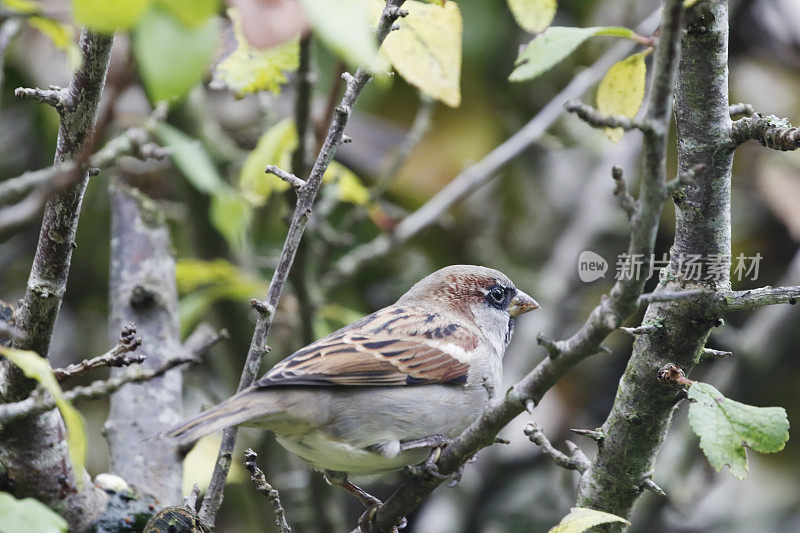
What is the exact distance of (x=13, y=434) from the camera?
2.15 m

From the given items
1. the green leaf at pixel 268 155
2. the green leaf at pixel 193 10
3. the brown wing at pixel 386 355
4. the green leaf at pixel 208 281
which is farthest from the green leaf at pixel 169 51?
the green leaf at pixel 208 281

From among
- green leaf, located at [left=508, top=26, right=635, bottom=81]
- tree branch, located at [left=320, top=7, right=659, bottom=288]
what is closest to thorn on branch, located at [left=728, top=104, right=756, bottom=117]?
green leaf, located at [left=508, top=26, right=635, bottom=81]

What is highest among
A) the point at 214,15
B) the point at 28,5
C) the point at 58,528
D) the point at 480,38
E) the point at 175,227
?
the point at 480,38

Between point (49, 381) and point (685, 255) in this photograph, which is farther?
point (685, 255)

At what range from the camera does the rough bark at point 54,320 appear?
1729mm

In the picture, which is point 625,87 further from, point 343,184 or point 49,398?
point 343,184

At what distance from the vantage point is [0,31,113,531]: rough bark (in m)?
1.73

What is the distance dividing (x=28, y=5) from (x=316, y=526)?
321 cm

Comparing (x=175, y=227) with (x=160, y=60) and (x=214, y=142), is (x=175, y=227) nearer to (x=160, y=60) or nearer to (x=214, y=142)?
(x=214, y=142)

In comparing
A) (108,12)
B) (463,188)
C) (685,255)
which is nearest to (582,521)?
(685,255)

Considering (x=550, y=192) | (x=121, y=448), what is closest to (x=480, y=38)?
(x=550, y=192)

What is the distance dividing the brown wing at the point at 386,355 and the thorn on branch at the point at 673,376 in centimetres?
96

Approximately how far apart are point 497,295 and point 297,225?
170cm

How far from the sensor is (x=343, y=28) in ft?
3.24
